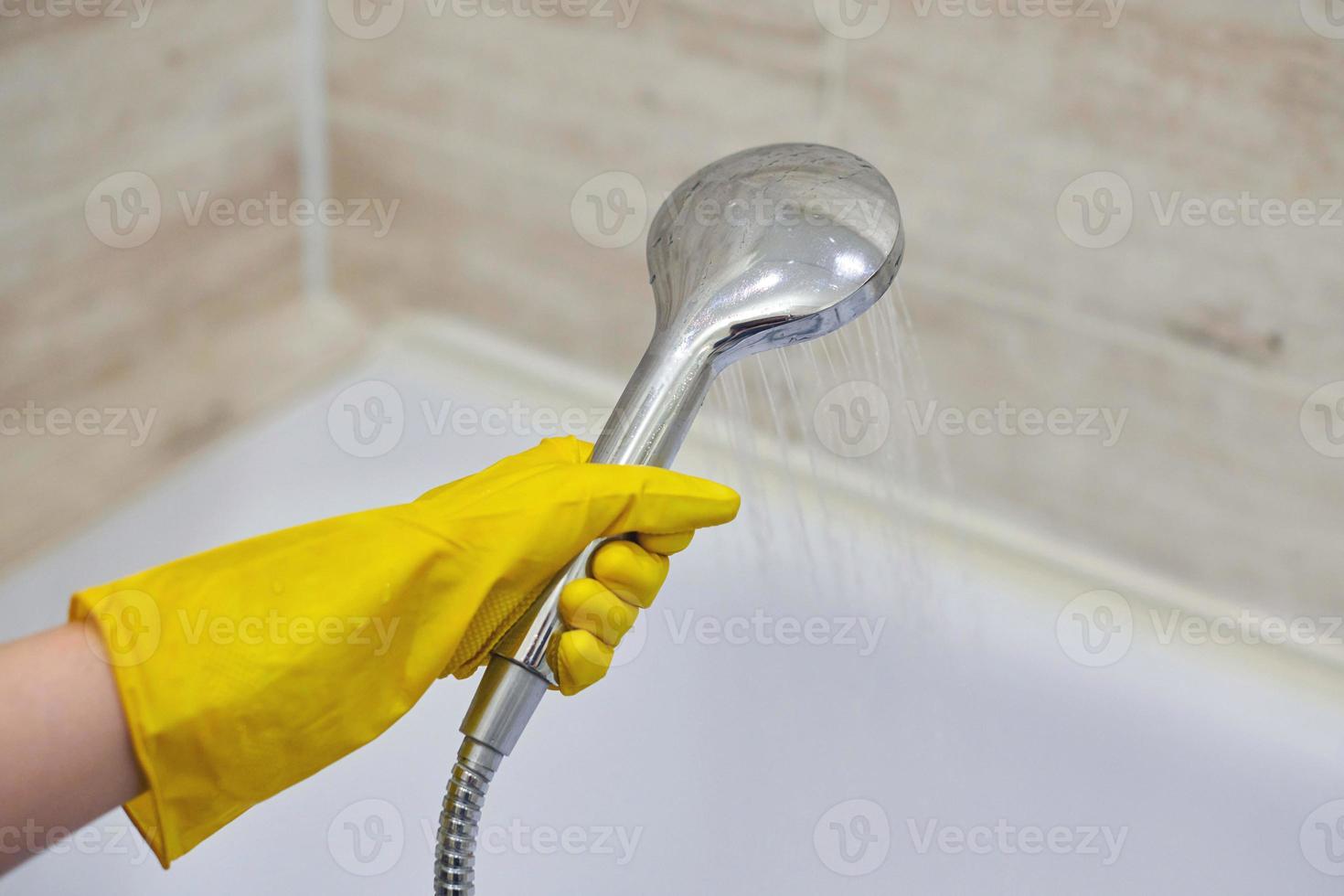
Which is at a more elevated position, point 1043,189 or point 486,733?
point 1043,189

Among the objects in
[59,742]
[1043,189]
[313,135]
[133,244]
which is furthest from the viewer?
[313,135]

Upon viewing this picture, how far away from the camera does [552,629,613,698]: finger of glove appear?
466 mm

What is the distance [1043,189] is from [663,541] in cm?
37

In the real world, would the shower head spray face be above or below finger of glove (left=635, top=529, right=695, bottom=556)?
above

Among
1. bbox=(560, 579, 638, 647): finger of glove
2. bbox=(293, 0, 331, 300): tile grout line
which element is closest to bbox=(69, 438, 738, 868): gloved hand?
bbox=(560, 579, 638, 647): finger of glove

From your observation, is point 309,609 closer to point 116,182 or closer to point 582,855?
point 582,855

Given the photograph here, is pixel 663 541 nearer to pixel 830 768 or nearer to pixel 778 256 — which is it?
pixel 778 256

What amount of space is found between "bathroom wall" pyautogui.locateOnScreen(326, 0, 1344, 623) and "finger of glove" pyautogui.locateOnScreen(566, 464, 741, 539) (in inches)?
13.6

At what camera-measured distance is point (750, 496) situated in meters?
0.86

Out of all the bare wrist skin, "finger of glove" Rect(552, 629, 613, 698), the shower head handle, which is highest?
the shower head handle

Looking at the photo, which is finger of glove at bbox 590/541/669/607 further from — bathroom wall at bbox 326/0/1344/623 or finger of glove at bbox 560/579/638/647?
bathroom wall at bbox 326/0/1344/623

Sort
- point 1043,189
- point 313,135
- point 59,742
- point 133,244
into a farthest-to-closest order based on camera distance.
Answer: point 313,135
point 133,244
point 1043,189
point 59,742

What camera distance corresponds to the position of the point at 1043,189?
0.73m

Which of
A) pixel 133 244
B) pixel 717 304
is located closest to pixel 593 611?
pixel 717 304
